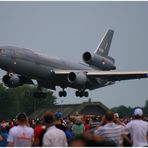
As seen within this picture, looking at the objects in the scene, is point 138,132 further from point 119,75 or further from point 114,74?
point 119,75

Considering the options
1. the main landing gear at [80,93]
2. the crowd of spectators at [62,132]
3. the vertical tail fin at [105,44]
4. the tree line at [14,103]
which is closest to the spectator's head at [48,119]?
the crowd of spectators at [62,132]

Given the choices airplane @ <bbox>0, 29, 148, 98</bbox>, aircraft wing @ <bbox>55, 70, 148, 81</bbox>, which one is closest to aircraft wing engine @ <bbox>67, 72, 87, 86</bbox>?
airplane @ <bbox>0, 29, 148, 98</bbox>

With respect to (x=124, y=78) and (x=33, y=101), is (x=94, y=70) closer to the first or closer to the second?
(x=124, y=78)

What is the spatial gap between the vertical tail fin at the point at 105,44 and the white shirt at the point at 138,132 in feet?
148

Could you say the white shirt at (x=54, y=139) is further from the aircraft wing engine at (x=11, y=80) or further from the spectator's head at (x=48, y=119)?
the aircraft wing engine at (x=11, y=80)

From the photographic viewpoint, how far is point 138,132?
12.4 m

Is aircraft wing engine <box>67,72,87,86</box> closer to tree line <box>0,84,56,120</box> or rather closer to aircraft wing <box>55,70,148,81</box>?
aircraft wing <box>55,70,148,81</box>

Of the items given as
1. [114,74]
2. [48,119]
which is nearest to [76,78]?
[114,74]

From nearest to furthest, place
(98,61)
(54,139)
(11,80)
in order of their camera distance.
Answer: (54,139)
(11,80)
(98,61)

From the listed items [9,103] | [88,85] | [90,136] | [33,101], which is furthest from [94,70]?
[90,136]

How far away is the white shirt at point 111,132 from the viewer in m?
11.5

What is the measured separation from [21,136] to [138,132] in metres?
2.38

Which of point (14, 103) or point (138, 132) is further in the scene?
point (14, 103)

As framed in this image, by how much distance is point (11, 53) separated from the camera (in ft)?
144
